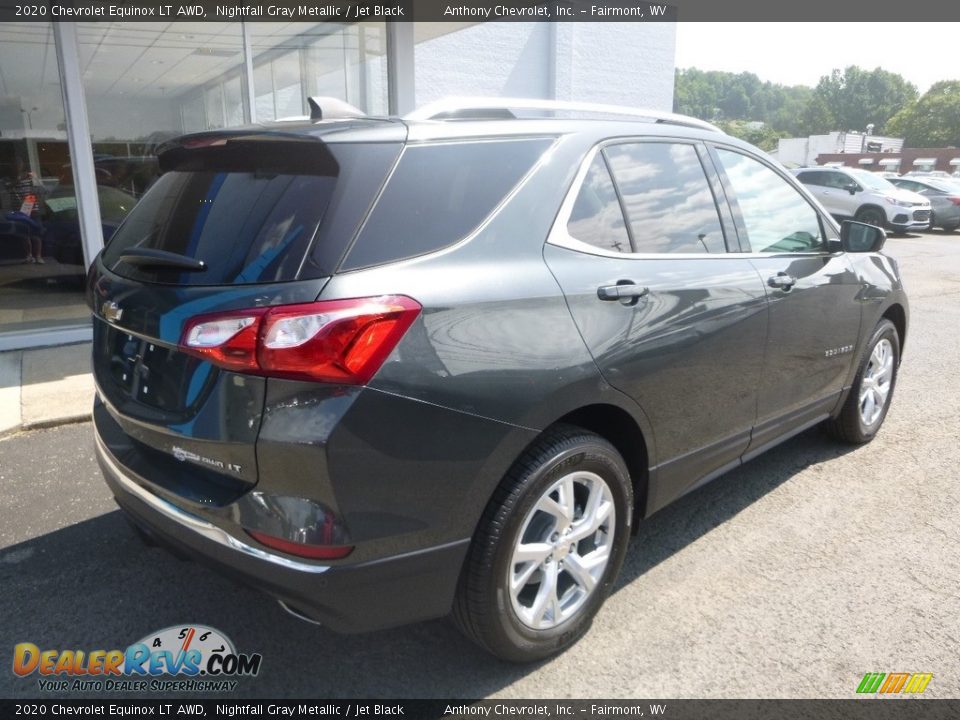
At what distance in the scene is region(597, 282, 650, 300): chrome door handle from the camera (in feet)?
8.20

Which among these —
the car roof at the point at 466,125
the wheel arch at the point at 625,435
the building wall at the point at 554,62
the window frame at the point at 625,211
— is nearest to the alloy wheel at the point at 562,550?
the wheel arch at the point at 625,435

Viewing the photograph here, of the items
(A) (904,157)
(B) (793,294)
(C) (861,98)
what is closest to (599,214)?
(B) (793,294)

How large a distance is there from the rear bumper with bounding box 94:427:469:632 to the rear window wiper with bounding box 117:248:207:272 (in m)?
0.67

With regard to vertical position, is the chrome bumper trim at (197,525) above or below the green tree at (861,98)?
below

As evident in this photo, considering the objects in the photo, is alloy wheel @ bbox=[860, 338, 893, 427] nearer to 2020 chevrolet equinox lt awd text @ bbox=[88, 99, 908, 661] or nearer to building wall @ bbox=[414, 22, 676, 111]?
2020 chevrolet equinox lt awd text @ bbox=[88, 99, 908, 661]

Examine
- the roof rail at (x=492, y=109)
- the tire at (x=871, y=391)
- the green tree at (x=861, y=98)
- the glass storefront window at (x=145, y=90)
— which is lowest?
the tire at (x=871, y=391)

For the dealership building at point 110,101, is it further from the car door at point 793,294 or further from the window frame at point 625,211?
the car door at point 793,294

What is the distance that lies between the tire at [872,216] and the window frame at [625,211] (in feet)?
62.7

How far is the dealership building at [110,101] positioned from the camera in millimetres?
7199

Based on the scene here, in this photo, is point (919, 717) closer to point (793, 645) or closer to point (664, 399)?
point (793, 645)

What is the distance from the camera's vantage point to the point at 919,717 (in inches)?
91.2

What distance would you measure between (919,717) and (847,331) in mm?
2123

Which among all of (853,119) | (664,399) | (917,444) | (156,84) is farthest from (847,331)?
(853,119)

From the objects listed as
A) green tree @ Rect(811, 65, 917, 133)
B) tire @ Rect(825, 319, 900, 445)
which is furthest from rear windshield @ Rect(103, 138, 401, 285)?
green tree @ Rect(811, 65, 917, 133)
